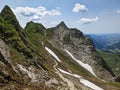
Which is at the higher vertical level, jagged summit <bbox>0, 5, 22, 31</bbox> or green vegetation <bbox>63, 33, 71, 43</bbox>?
jagged summit <bbox>0, 5, 22, 31</bbox>

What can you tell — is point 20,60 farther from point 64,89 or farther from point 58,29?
point 58,29

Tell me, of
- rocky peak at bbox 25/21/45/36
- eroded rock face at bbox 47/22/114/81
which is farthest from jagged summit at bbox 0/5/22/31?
eroded rock face at bbox 47/22/114/81

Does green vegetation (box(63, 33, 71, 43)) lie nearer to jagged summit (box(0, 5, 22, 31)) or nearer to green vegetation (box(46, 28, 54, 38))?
green vegetation (box(46, 28, 54, 38))

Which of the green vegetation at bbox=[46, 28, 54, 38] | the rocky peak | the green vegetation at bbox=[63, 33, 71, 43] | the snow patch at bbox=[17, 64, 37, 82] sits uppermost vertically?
the rocky peak

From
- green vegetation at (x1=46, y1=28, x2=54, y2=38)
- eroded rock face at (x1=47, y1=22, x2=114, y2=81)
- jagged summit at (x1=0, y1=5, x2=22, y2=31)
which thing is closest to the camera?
jagged summit at (x1=0, y1=5, x2=22, y2=31)

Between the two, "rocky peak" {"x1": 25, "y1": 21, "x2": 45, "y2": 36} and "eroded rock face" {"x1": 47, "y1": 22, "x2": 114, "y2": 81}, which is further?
"rocky peak" {"x1": 25, "y1": 21, "x2": 45, "y2": 36}

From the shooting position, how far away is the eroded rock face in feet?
480

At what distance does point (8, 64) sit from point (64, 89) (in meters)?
15.3

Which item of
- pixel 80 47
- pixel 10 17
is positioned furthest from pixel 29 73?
pixel 80 47

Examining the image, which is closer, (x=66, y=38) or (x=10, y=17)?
(x=10, y=17)

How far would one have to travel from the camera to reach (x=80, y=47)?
166 m

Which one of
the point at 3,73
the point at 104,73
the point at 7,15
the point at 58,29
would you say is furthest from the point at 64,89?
the point at 58,29

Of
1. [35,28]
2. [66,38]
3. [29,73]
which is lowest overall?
[29,73]

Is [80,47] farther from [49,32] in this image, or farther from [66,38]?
[49,32]
